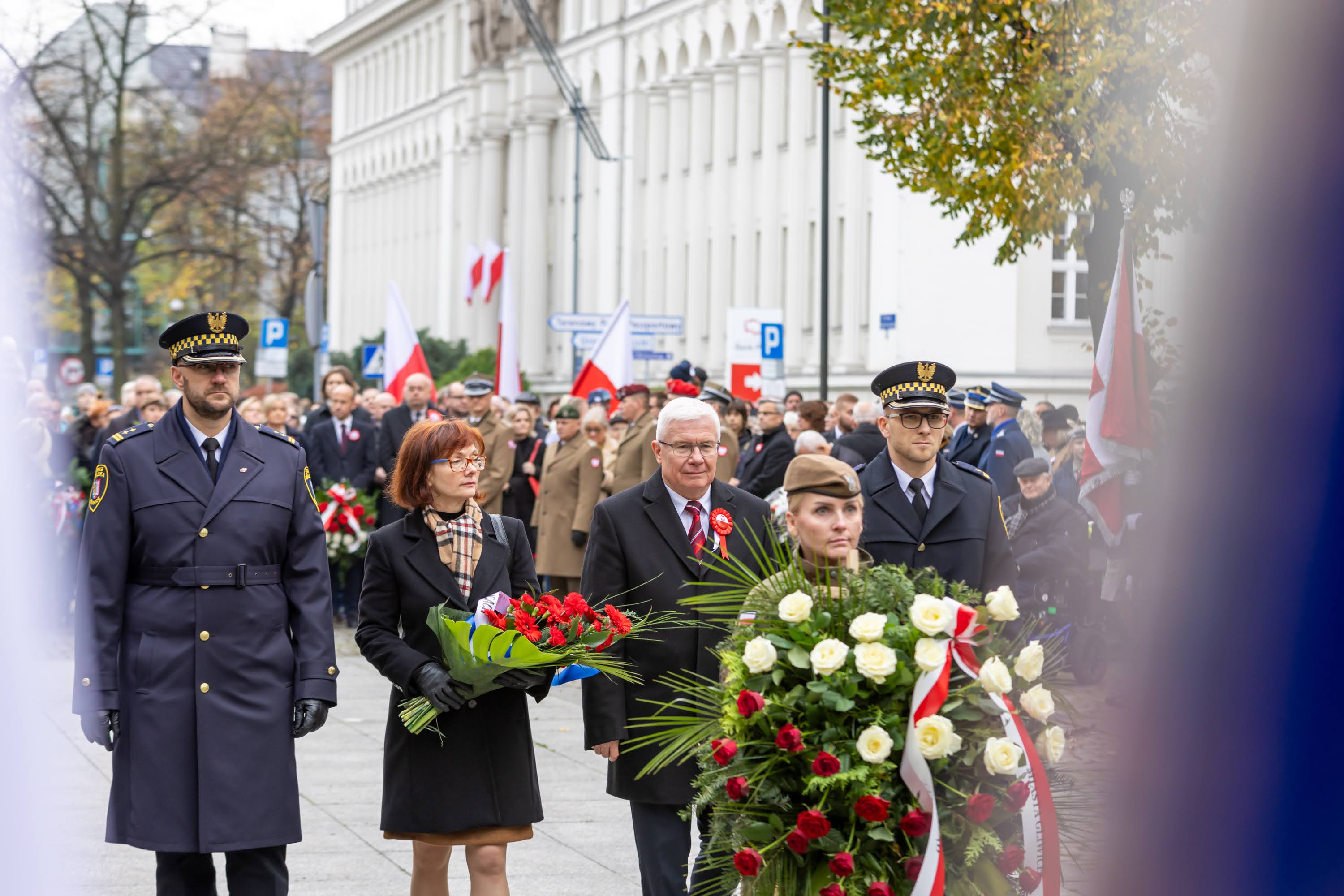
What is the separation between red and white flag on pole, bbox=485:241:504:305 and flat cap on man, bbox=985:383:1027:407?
30367 millimetres

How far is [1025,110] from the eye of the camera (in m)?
14.6

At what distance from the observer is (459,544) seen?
578 centimetres

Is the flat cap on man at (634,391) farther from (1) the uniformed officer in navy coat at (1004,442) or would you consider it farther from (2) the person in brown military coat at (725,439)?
(1) the uniformed officer in navy coat at (1004,442)

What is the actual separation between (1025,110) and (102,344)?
75422 mm

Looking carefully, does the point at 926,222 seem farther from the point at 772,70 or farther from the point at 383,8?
the point at 383,8

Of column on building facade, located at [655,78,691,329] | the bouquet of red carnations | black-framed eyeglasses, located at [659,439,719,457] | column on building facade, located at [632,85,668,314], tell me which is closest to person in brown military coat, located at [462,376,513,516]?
black-framed eyeglasses, located at [659,439,719,457]

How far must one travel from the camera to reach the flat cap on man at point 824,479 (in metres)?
5.09

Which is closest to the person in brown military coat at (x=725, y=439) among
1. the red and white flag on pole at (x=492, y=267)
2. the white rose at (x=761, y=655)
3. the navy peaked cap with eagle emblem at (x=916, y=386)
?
the navy peaked cap with eagle emblem at (x=916, y=386)

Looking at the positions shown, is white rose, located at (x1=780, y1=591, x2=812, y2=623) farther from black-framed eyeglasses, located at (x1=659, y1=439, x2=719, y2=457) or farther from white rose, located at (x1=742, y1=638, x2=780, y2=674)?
black-framed eyeglasses, located at (x1=659, y1=439, x2=719, y2=457)

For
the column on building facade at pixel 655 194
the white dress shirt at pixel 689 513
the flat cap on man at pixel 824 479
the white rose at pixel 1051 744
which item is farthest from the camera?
the column on building facade at pixel 655 194

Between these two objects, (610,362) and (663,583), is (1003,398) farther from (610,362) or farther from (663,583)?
(663,583)

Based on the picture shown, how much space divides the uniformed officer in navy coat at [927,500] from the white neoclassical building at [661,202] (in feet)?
43.3

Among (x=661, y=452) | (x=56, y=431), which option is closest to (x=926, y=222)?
(x=56, y=431)

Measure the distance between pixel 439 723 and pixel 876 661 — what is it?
6.92 ft
